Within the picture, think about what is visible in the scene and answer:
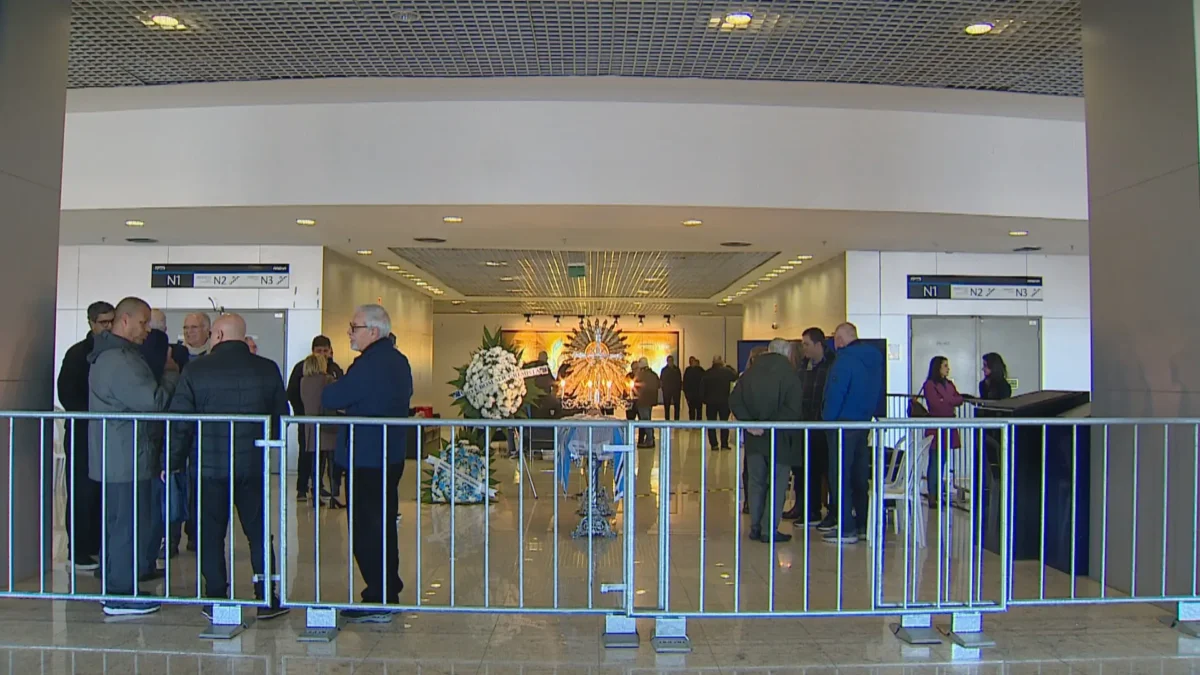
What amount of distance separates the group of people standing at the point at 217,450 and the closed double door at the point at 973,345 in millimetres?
9079

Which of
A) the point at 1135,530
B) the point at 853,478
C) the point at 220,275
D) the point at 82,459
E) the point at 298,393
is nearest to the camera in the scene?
the point at 1135,530

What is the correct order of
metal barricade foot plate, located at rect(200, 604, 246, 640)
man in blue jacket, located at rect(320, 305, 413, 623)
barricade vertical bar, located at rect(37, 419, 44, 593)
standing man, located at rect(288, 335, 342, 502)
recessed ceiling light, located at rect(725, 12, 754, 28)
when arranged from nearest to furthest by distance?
1. metal barricade foot plate, located at rect(200, 604, 246, 640)
2. man in blue jacket, located at rect(320, 305, 413, 623)
3. barricade vertical bar, located at rect(37, 419, 44, 593)
4. recessed ceiling light, located at rect(725, 12, 754, 28)
5. standing man, located at rect(288, 335, 342, 502)

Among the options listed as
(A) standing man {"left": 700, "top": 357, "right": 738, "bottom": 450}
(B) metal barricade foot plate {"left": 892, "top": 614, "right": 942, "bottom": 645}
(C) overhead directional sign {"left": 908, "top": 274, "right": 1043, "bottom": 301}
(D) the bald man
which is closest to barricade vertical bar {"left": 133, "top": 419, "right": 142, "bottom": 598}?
(D) the bald man

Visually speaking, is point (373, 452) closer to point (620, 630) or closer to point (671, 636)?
point (620, 630)

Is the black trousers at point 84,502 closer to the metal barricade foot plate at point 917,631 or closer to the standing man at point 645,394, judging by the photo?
the metal barricade foot plate at point 917,631

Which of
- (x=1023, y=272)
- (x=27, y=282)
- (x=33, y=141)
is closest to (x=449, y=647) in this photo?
(x=27, y=282)

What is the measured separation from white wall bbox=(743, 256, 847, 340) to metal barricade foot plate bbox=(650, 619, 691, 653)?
8.68 metres

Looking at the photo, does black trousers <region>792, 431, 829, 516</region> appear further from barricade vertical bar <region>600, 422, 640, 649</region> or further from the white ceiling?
barricade vertical bar <region>600, 422, 640, 649</region>

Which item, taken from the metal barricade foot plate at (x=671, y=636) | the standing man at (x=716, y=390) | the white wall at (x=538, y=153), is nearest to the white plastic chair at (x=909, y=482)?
the metal barricade foot plate at (x=671, y=636)

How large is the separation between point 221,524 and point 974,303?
10.4 m

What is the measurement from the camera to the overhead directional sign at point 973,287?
1231cm

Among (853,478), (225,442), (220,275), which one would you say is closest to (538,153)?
(853,478)

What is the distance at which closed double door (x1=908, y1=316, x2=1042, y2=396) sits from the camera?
1229 centimetres

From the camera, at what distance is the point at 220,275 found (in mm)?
12008
